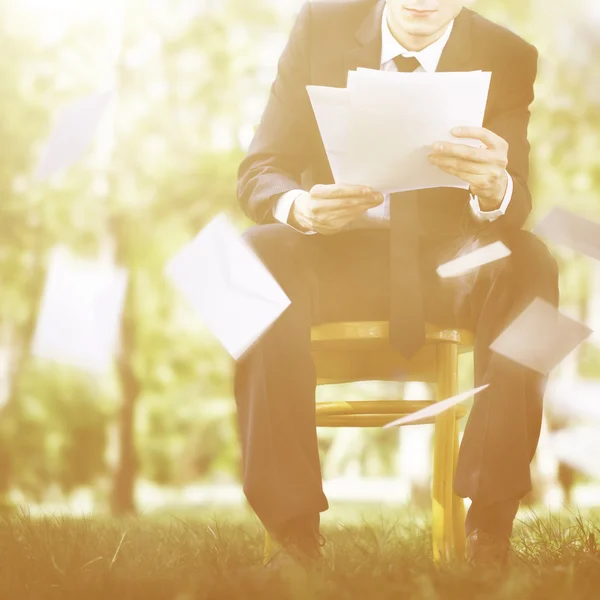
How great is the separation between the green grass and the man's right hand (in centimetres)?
57

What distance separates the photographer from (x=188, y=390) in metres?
10.5

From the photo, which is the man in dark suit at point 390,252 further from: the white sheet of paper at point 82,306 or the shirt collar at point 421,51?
the white sheet of paper at point 82,306

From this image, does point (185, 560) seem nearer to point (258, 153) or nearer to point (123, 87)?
→ point (258, 153)

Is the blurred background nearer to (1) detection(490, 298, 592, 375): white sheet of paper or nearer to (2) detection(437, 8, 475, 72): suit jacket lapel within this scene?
(2) detection(437, 8, 475, 72): suit jacket lapel

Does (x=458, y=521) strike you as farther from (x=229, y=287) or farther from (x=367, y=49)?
(x=367, y=49)

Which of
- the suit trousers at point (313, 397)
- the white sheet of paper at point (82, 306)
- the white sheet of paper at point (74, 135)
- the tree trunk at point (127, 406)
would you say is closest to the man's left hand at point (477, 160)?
the suit trousers at point (313, 397)

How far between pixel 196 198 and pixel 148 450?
7.19m

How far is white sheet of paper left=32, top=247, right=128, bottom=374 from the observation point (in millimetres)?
5129

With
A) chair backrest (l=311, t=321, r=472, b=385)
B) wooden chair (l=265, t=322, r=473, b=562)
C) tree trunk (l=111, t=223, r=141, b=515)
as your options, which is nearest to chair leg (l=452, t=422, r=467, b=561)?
wooden chair (l=265, t=322, r=473, b=562)

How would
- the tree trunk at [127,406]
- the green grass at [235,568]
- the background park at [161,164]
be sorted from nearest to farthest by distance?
1. the green grass at [235,568]
2. the background park at [161,164]
3. the tree trunk at [127,406]

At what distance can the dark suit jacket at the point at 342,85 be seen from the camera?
6.05 ft

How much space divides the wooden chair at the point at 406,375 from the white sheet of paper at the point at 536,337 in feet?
0.72

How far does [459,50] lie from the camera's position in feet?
6.13

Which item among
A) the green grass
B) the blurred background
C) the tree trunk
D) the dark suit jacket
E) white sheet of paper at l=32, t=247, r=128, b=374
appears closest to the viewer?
the green grass
